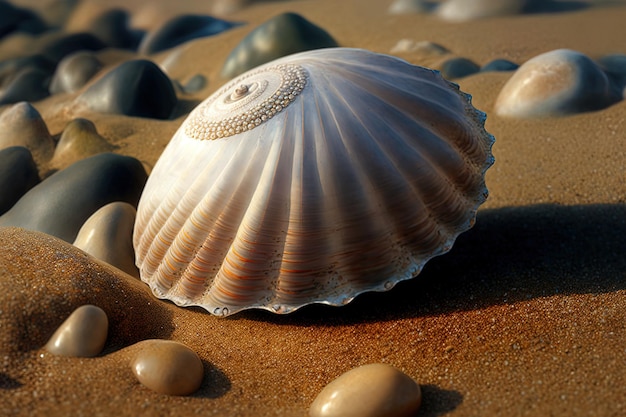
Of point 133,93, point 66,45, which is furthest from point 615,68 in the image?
point 66,45

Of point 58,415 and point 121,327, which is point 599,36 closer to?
point 121,327

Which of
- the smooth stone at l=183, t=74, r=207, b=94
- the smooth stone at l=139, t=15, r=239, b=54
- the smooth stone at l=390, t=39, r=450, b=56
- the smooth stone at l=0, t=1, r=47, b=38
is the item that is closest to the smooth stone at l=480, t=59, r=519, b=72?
the smooth stone at l=390, t=39, r=450, b=56

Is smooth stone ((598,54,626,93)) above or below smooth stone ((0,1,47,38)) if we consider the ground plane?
below

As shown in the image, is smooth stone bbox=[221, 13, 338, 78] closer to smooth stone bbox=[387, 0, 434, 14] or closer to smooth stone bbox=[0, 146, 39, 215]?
smooth stone bbox=[387, 0, 434, 14]

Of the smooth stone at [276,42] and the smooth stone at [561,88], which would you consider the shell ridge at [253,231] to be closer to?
the smooth stone at [561,88]

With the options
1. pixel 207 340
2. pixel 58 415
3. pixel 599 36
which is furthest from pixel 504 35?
pixel 58 415

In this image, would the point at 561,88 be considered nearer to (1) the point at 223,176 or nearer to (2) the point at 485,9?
(2) the point at 485,9
